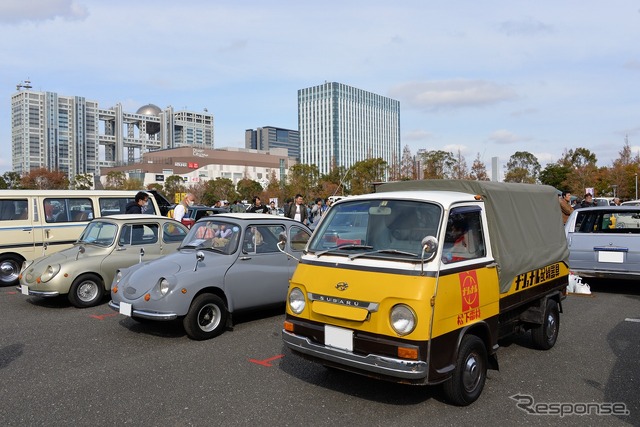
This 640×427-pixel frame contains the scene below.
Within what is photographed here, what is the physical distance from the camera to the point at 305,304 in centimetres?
448

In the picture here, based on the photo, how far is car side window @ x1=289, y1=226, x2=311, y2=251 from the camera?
305 inches

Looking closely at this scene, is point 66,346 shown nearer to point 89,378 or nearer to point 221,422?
point 89,378

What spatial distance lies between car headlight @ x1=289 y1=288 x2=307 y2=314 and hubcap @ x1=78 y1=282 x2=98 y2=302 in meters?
5.52

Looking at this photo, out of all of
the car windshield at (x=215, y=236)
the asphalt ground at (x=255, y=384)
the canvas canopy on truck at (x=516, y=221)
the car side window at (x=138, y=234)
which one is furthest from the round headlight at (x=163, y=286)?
the car side window at (x=138, y=234)

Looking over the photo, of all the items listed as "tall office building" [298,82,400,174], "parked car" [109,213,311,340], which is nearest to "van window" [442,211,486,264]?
"parked car" [109,213,311,340]

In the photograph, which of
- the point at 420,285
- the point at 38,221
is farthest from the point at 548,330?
the point at 38,221

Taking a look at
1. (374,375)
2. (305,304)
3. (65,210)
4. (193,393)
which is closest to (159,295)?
(193,393)

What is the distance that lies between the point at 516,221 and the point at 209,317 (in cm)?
414

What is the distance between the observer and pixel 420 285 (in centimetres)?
388

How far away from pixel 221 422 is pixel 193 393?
2.46ft

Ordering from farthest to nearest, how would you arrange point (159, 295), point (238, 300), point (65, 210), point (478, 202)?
point (65, 210)
point (238, 300)
point (159, 295)
point (478, 202)

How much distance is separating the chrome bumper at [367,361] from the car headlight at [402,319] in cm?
24

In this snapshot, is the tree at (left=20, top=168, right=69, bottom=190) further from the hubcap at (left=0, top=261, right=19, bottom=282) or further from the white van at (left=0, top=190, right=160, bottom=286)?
the hubcap at (left=0, top=261, right=19, bottom=282)

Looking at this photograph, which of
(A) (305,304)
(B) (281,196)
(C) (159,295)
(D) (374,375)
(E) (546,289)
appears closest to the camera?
(D) (374,375)
